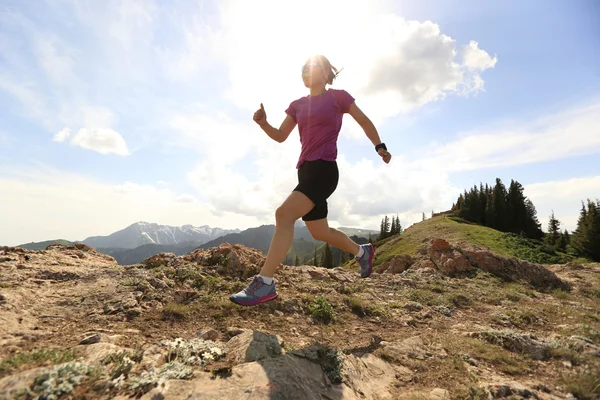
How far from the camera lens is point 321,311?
5.59 meters

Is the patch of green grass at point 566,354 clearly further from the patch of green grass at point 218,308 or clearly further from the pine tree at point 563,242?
the pine tree at point 563,242

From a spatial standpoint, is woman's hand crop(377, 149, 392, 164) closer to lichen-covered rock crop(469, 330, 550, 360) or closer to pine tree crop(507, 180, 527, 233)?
lichen-covered rock crop(469, 330, 550, 360)

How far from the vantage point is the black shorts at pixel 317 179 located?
433 cm

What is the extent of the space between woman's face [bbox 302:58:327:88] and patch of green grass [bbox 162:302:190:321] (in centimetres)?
415

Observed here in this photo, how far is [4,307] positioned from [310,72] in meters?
5.41

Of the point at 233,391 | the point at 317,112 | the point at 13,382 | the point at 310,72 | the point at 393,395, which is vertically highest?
the point at 310,72

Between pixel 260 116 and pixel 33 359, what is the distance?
403cm

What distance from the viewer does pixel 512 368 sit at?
3.76 metres

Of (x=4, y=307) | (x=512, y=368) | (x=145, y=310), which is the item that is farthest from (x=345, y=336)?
(x=4, y=307)

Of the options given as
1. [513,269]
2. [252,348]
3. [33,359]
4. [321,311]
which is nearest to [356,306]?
[321,311]

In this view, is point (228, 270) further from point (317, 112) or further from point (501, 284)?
point (501, 284)

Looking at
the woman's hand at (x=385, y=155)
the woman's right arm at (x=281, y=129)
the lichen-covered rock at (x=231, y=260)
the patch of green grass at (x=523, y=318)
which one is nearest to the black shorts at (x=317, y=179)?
the woman's hand at (x=385, y=155)

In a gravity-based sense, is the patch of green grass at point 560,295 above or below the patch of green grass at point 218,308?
below

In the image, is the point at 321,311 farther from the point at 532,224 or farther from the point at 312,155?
the point at 532,224
